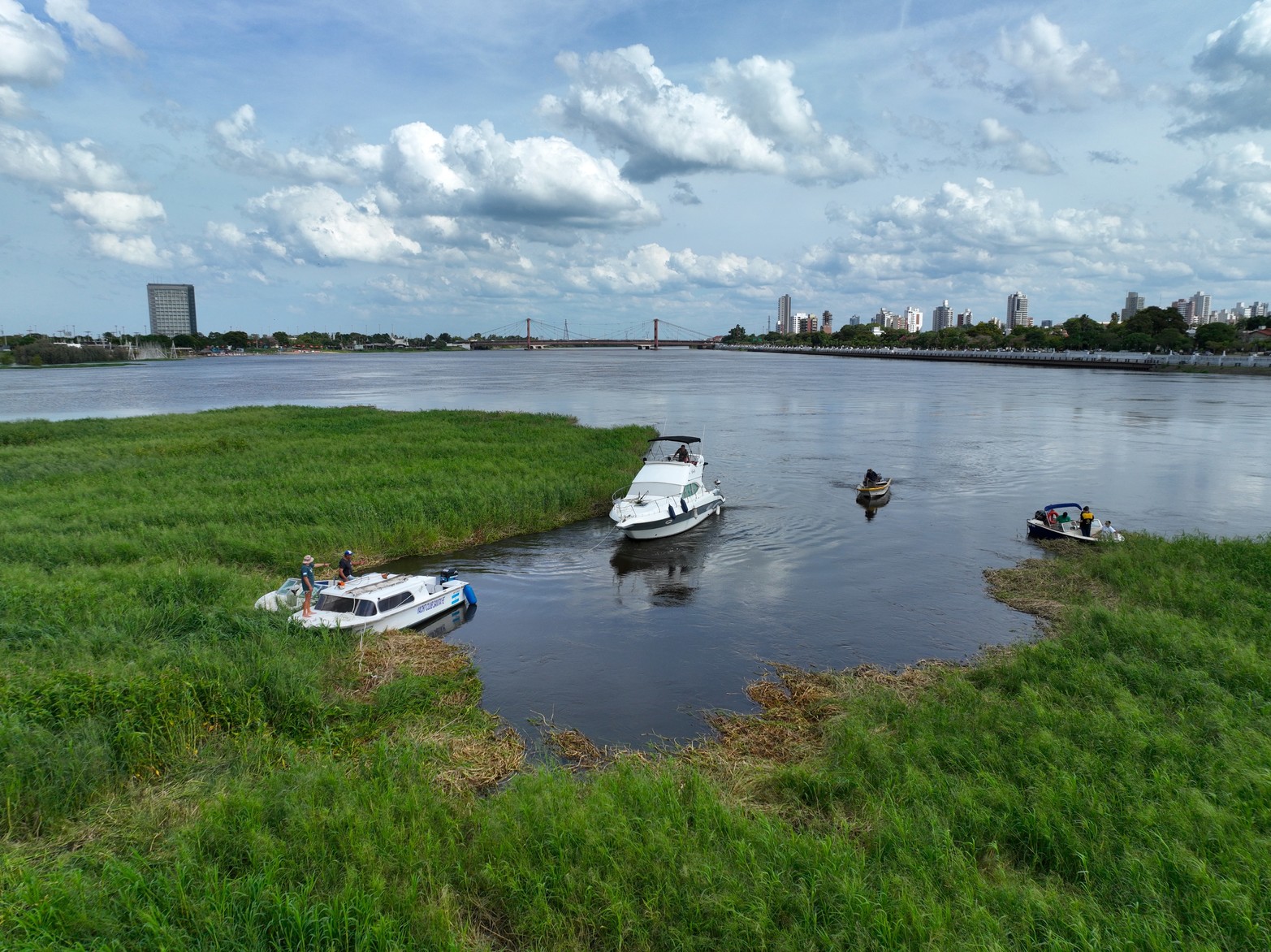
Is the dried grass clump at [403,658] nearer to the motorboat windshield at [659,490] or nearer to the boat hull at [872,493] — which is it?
the motorboat windshield at [659,490]

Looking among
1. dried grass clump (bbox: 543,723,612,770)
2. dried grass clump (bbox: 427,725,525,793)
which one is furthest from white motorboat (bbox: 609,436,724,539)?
dried grass clump (bbox: 427,725,525,793)

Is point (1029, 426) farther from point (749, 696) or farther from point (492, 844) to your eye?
point (492, 844)

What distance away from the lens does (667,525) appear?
3200 cm

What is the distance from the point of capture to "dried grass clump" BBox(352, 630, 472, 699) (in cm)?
1738

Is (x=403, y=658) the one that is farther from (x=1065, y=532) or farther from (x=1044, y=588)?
(x=1065, y=532)

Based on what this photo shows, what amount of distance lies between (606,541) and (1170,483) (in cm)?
3605

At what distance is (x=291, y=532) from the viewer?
27.0m

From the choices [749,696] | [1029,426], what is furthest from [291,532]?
[1029,426]

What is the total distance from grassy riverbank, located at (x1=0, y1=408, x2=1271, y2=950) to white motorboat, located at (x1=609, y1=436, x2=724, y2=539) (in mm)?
12470

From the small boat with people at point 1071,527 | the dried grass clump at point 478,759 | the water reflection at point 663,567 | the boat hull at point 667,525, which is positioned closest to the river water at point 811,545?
the water reflection at point 663,567

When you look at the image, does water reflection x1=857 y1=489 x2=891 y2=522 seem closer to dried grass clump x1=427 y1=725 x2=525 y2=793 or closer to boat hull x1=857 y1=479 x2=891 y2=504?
boat hull x1=857 y1=479 x2=891 y2=504

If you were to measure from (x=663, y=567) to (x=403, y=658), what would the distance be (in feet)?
40.8

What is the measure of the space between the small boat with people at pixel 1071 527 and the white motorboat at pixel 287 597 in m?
28.2

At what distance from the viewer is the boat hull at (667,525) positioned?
3098 cm
